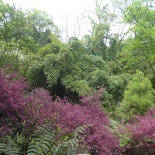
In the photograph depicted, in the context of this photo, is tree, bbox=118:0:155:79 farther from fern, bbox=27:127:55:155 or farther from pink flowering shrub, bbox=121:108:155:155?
fern, bbox=27:127:55:155

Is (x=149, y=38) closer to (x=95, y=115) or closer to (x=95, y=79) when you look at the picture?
(x=95, y=79)

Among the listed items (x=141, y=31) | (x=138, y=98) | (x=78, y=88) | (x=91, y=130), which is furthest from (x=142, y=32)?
(x=91, y=130)

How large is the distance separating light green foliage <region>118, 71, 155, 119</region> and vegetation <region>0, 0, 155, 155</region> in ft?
0.12

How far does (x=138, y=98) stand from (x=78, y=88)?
131 inches

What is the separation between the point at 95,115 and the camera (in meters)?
4.10

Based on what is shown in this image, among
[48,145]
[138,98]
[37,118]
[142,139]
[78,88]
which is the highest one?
[78,88]

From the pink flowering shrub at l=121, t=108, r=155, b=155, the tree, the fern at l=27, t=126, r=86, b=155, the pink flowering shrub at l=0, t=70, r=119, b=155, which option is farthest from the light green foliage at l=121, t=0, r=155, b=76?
the fern at l=27, t=126, r=86, b=155

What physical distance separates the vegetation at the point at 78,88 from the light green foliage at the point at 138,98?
0.04 meters

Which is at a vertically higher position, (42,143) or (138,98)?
(138,98)

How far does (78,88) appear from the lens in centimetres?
1018

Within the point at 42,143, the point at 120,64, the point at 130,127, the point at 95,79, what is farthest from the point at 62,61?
the point at 42,143

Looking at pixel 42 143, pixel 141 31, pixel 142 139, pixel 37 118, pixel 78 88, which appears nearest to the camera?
pixel 42 143

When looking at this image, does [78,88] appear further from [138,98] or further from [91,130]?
[91,130]

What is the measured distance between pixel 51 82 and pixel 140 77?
15.0 feet
